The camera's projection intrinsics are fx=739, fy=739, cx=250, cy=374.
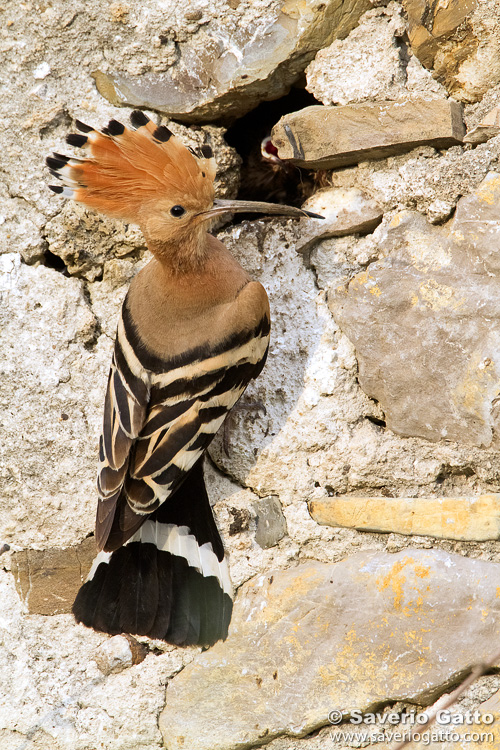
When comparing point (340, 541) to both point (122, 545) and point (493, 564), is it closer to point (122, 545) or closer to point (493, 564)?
point (493, 564)

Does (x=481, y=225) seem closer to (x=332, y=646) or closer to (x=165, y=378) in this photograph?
(x=165, y=378)

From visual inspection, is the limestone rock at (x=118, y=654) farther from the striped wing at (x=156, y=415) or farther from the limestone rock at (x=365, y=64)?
the limestone rock at (x=365, y=64)

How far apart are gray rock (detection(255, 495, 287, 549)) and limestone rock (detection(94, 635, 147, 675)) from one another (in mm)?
402

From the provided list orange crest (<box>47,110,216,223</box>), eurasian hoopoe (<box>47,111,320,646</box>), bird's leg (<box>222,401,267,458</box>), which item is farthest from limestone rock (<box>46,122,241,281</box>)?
bird's leg (<box>222,401,267,458</box>)

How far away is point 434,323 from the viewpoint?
5.76 feet

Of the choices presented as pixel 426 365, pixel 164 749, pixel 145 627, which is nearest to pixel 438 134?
pixel 426 365

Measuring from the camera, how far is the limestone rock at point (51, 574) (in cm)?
189

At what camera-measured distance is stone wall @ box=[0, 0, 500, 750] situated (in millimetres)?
1706

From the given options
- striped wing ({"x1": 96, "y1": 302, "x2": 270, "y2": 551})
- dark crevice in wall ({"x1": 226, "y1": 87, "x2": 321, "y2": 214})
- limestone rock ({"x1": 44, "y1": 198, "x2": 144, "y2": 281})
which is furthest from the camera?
dark crevice in wall ({"x1": 226, "y1": 87, "x2": 321, "y2": 214})

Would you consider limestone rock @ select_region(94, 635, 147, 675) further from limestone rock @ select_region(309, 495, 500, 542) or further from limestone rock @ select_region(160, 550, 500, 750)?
limestone rock @ select_region(309, 495, 500, 542)

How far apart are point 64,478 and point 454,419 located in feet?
3.29

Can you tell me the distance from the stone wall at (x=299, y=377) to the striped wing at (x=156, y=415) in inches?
4.7

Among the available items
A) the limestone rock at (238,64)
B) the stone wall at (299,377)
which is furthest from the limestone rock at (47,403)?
the limestone rock at (238,64)

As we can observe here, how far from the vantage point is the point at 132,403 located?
6.07 feet
